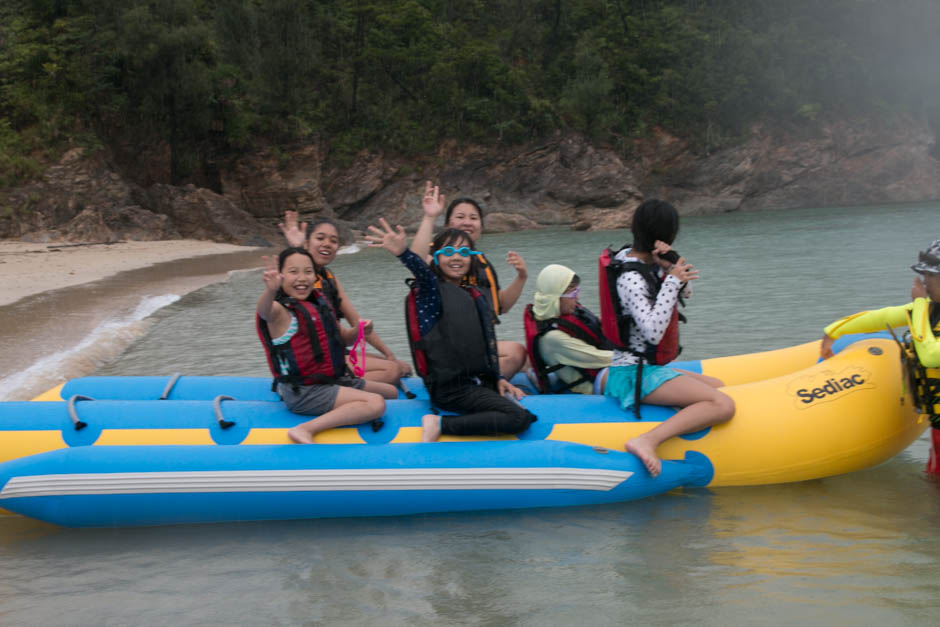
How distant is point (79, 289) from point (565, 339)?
30.2 feet

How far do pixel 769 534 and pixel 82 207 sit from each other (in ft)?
67.4

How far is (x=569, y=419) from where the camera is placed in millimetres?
3350

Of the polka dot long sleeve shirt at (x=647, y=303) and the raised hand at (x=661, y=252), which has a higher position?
the raised hand at (x=661, y=252)

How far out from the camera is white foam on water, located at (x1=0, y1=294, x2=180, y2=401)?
5.47 meters

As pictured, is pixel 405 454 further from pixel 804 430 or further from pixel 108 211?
pixel 108 211

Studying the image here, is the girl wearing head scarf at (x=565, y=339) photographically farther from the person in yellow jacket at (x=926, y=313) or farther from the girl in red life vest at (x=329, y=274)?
the person in yellow jacket at (x=926, y=313)

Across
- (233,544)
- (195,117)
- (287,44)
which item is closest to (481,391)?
(233,544)

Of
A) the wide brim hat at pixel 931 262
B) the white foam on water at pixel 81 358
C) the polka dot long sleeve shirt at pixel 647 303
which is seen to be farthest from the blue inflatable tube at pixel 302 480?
the white foam on water at pixel 81 358

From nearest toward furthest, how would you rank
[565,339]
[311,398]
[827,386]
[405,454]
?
[405,454]
[311,398]
[827,386]
[565,339]

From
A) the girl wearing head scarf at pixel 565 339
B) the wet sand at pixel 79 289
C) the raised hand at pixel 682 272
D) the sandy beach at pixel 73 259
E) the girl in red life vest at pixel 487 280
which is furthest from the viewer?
the sandy beach at pixel 73 259

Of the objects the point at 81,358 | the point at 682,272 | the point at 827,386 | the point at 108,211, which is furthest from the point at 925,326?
the point at 108,211

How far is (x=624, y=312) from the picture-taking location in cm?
315

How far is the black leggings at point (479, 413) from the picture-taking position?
3256 mm

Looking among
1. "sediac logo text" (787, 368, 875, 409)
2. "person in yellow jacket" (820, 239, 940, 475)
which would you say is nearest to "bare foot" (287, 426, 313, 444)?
"sediac logo text" (787, 368, 875, 409)
